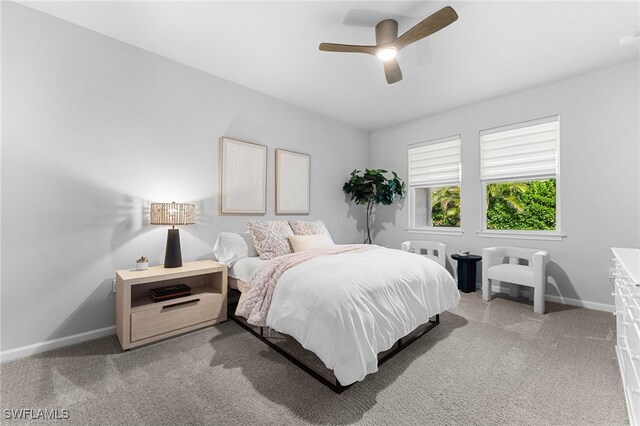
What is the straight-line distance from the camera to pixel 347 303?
5.73ft

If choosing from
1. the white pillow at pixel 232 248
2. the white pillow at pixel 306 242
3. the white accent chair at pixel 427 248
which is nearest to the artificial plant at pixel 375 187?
the white accent chair at pixel 427 248

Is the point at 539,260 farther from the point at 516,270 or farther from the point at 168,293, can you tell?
the point at 168,293

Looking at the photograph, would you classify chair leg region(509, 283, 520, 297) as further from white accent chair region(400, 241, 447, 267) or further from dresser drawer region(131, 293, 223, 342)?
dresser drawer region(131, 293, 223, 342)

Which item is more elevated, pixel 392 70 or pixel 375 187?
pixel 392 70

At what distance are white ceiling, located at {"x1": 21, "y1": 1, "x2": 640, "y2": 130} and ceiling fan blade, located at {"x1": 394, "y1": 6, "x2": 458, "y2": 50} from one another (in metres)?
0.27

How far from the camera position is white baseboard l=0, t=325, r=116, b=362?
216 cm

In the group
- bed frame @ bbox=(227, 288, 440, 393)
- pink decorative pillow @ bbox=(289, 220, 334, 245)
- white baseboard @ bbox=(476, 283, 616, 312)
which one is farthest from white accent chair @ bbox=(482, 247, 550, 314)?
pink decorative pillow @ bbox=(289, 220, 334, 245)

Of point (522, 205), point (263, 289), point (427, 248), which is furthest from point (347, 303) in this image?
point (522, 205)

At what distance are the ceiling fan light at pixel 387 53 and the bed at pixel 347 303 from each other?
182 centimetres

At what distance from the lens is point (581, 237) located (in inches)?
133

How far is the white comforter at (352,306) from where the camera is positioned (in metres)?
1.65

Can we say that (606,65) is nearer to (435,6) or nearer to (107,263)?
(435,6)

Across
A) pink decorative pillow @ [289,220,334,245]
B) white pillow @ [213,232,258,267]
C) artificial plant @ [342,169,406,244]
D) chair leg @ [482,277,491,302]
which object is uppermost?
artificial plant @ [342,169,406,244]

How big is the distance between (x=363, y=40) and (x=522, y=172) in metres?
2.91
